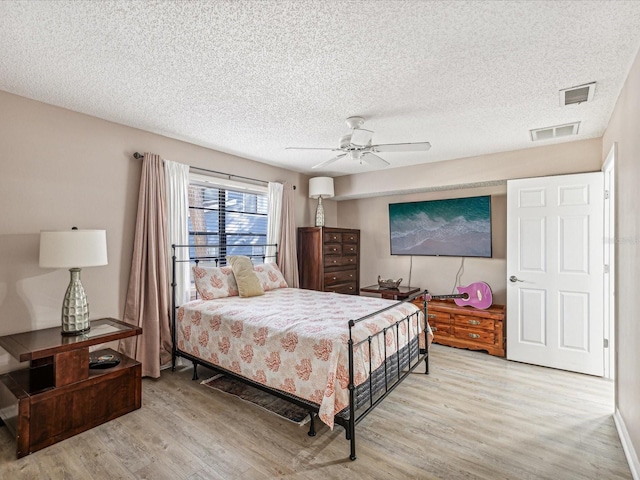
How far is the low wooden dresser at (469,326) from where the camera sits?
396 centimetres

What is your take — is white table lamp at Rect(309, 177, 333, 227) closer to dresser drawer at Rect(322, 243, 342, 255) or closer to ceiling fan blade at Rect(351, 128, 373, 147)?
dresser drawer at Rect(322, 243, 342, 255)

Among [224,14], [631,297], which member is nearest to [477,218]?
[631,297]

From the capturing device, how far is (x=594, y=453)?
2.16 metres

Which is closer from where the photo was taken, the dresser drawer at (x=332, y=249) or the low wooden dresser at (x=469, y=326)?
the low wooden dresser at (x=469, y=326)

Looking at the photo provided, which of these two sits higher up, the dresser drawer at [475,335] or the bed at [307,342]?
the bed at [307,342]

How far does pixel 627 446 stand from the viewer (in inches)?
83.8

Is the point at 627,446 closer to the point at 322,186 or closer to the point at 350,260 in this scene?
the point at 350,260

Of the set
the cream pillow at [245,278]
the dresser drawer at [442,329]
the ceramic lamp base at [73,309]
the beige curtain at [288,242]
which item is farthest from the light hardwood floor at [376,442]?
the beige curtain at [288,242]

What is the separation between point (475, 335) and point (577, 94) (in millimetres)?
2792

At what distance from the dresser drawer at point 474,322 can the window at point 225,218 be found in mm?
2801

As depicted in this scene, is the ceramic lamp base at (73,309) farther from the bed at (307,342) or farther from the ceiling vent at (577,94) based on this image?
the ceiling vent at (577,94)

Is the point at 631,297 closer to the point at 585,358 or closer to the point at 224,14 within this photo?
the point at 585,358

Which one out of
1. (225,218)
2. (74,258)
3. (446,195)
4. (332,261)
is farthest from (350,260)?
(74,258)

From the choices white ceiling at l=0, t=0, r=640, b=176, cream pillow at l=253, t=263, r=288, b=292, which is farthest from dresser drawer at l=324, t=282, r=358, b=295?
white ceiling at l=0, t=0, r=640, b=176
